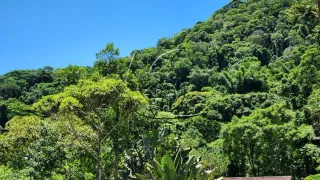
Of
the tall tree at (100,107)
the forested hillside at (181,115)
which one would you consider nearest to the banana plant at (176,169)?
the forested hillside at (181,115)

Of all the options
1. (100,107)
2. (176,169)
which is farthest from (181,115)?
(100,107)

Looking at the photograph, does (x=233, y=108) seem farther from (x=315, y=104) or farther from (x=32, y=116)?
(x=32, y=116)

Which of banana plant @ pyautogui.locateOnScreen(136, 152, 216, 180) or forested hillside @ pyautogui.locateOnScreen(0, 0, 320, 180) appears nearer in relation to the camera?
banana plant @ pyautogui.locateOnScreen(136, 152, 216, 180)

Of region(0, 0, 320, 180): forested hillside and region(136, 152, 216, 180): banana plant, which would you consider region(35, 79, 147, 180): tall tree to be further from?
region(136, 152, 216, 180): banana plant

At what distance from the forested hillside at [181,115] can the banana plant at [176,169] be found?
0.10 feet

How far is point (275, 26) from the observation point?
7269cm

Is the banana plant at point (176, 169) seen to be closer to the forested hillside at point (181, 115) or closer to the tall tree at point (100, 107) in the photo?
the forested hillside at point (181, 115)

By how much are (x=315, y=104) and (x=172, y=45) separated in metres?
54.8

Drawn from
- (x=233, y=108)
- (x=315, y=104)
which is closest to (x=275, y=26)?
(x=233, y=108)

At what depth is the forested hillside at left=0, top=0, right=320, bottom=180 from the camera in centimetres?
1290

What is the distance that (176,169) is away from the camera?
11062 millimetres

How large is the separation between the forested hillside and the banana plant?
1.2 inches

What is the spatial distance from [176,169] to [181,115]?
204 centimetres

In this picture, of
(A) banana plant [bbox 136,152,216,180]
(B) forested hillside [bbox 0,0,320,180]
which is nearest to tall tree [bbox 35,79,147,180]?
(B) forested hillside [bbox 0,0,320,180]
